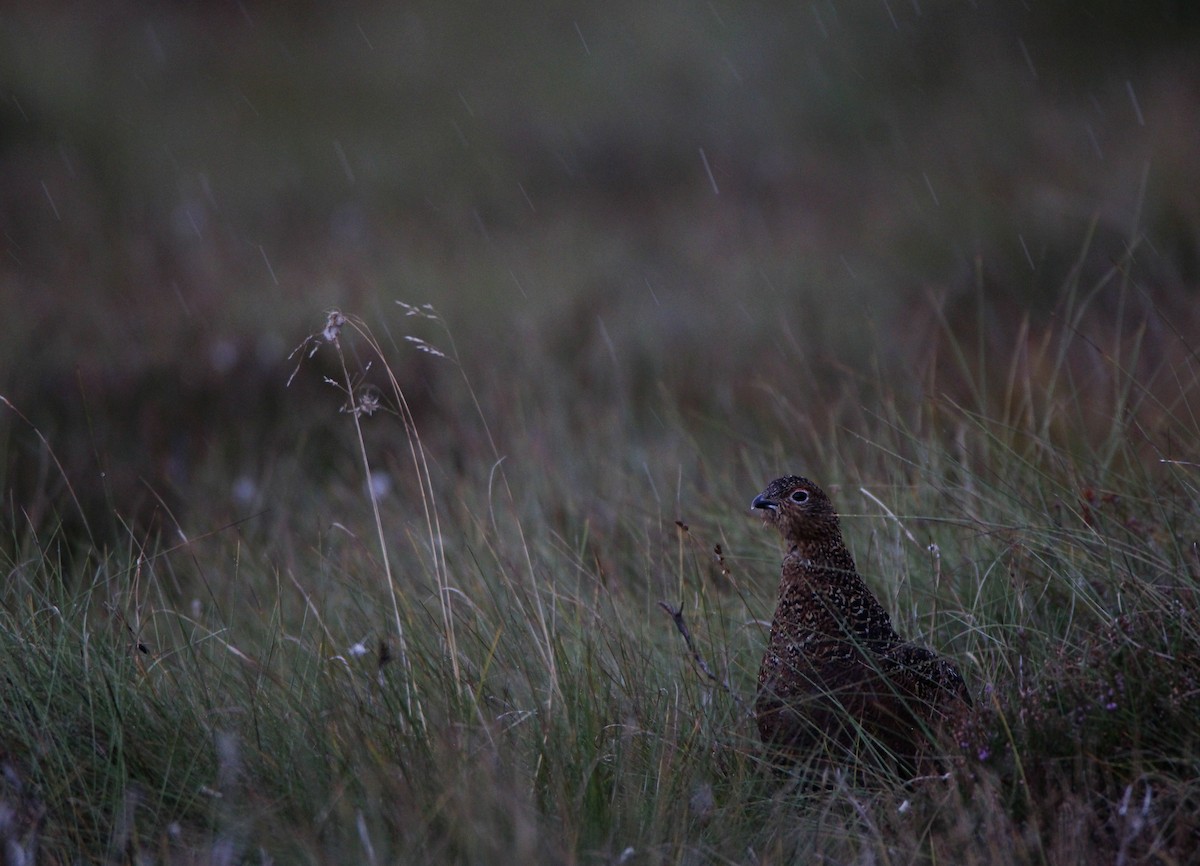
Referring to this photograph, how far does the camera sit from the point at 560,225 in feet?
38.5

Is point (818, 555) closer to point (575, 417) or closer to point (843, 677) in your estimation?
point (843, 677)

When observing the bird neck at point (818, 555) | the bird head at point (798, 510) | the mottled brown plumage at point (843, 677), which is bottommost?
the mottled brown plumage at point (843, 677)

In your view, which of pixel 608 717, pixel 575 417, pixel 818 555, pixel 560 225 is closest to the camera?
pixel 608 717

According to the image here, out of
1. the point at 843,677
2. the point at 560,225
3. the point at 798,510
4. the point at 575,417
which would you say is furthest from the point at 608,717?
the point at 560,225

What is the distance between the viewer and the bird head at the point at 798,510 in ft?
9.81

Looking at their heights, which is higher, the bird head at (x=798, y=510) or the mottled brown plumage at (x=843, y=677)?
the bird head at (x=798, y=510)

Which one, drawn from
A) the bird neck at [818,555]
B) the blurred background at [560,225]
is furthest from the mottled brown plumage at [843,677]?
the blurred background at [560,225]

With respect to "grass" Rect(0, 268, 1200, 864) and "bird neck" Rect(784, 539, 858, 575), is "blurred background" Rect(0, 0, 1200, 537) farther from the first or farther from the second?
"bird neck" Rect(784, 539, 858, 575)

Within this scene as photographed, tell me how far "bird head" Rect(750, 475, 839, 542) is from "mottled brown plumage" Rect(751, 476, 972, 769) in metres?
0.08

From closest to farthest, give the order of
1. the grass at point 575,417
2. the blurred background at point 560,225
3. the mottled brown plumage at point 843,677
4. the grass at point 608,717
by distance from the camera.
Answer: the grass at point 608,717 → the grass at point 575,417 → the mottled brown plumage at point 843,677 → the blurred background at point 560,225

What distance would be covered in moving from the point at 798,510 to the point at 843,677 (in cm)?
43

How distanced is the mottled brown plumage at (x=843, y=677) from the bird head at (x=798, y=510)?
8cm

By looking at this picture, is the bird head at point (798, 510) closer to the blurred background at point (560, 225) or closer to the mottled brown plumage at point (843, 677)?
the mottled brown plumage at point (843, 677)

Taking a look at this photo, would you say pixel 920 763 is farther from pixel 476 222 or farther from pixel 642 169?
pixel 642 169
